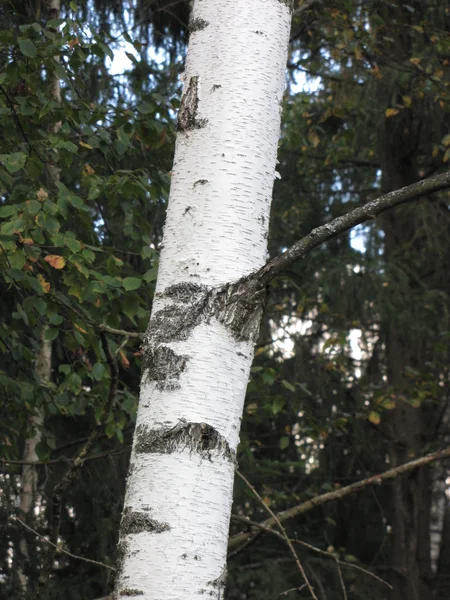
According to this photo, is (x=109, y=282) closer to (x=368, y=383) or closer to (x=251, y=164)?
(x=251, y=164)

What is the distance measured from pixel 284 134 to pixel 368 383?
11.8 feet

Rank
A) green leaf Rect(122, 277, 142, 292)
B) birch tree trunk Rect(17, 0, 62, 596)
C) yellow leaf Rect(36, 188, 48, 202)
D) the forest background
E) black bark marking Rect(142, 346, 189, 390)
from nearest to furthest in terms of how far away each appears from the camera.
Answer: black bark marking Rect(142, 346, 189, 390)
green leaf Rect(122, 277, 142, 292)
yellow leaf Rect(36, 188, 48, 202)
the forest background
birch tree trunk Rect(17, 0, 62, 596)

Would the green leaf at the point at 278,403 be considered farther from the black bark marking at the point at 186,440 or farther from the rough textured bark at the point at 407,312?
the rough textured bark at the point at 407,312

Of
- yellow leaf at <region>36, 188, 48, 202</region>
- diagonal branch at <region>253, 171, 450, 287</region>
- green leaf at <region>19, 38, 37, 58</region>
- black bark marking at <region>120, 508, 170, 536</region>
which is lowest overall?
black bark marking at <region>120, 508, 170, 536</region>

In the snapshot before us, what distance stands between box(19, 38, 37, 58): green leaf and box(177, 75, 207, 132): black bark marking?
74.5 inches

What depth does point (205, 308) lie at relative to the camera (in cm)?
147

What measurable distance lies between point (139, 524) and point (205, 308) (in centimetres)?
40

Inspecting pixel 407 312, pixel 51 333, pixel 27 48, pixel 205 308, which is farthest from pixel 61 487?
pixel 407 312

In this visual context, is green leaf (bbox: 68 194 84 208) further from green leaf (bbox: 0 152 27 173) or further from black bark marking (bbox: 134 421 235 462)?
black bark marking (bbox: 134 421 235 462)

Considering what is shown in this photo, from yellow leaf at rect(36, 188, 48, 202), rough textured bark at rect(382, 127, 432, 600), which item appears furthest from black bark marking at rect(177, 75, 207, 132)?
rough textured bark at rect(382, 127, 432, 600)

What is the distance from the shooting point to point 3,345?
11.3 ft

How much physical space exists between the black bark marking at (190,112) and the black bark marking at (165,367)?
1.57 ft

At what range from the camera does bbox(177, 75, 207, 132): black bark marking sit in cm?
163

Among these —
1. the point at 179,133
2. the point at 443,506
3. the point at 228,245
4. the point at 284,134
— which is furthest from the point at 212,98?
the point at 443,506
